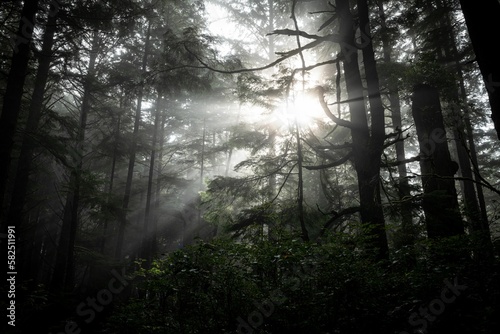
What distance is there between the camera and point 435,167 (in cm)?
618

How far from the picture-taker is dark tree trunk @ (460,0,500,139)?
10.6ft

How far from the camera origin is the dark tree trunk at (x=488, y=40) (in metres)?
3.24

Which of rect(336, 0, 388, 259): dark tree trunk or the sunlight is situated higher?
the sunlight

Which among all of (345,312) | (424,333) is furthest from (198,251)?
(424,333)

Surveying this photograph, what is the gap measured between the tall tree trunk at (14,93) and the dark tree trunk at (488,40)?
26.5 ft

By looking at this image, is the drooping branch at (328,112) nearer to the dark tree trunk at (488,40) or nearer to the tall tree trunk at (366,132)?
the tall tree trunk at (366,132)

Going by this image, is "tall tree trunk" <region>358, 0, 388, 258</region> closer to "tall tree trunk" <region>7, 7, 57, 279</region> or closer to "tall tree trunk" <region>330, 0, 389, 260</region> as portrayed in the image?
"tall tree trunk" <region>330, 0, 389, 260</region>

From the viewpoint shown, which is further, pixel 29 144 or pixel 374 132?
pixel 29 144

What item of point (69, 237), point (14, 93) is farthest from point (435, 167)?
point (69, 237)

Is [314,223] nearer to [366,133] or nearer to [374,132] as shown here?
[366,133]

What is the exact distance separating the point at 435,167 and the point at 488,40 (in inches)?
136

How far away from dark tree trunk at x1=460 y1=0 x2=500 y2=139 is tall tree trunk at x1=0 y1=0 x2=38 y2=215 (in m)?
8.07

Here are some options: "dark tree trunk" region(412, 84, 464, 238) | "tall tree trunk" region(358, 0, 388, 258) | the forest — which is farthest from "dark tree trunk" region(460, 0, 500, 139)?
"dark tree trunk" region(412, 84, 464, 238)

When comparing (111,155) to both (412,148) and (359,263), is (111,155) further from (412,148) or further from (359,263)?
(412,148)
